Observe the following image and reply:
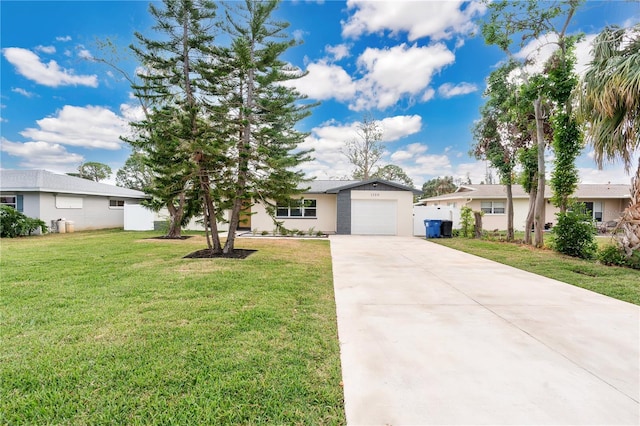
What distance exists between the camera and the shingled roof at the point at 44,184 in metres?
14.8

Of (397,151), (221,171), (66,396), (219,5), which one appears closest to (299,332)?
(66,396)

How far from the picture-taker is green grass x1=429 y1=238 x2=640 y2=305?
5.30m

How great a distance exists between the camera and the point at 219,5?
26.4ft

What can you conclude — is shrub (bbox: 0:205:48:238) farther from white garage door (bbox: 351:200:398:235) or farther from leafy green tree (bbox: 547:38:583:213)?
leafy green tree (bbox: 547:38:583:213)

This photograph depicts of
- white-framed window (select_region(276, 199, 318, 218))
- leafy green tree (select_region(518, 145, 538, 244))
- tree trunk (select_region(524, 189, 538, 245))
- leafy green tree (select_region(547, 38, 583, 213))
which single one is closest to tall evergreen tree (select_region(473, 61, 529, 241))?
tree trunk (select_region(524, 189, 538, 245))

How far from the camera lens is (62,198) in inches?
651

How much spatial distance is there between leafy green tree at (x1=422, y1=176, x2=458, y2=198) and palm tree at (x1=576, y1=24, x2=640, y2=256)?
2681 cm

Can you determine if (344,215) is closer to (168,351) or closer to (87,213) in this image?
(168,351)

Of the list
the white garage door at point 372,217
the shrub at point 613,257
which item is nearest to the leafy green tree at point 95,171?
the white garage door at point 372,217

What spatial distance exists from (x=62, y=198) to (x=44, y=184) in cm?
127

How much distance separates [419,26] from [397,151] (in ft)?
51.2

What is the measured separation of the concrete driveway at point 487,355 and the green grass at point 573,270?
0.66m

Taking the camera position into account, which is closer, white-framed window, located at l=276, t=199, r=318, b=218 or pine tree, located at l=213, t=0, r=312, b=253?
pine tree, located at l=213, t=0, r=312, b=253

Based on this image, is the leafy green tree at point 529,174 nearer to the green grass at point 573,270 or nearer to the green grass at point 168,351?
the green grass at point 573,270
